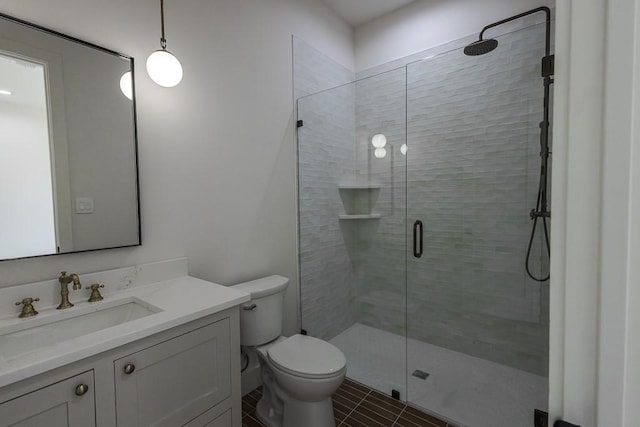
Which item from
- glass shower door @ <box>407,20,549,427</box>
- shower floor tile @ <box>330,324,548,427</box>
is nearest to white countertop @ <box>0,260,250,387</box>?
shower floor tile @ <box>330,324,548,427</box>

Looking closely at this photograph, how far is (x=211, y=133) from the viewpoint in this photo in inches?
73.7

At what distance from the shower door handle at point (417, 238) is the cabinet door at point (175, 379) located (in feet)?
5.01

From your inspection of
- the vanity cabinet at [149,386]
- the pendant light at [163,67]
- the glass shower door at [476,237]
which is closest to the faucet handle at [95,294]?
the vanity cabinet at [149,386]

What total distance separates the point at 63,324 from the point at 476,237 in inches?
93.2

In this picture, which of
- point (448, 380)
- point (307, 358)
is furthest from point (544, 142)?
point (307, 358)

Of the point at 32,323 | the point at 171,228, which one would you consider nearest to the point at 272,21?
the point at 171,228

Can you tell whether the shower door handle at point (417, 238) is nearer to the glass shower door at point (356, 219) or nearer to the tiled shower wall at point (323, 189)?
the glass shower door at point (356, 219)

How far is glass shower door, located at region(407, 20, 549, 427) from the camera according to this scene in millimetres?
1951

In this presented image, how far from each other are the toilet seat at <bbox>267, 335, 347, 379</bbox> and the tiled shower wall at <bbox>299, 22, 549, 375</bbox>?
714 millimetres

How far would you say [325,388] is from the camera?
159 centimetres

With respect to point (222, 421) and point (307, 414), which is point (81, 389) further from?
point (307, 414)

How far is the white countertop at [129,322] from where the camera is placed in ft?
2.82

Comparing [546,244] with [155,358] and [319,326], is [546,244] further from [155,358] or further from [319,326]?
[155,358]

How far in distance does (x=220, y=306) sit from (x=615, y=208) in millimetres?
1281
